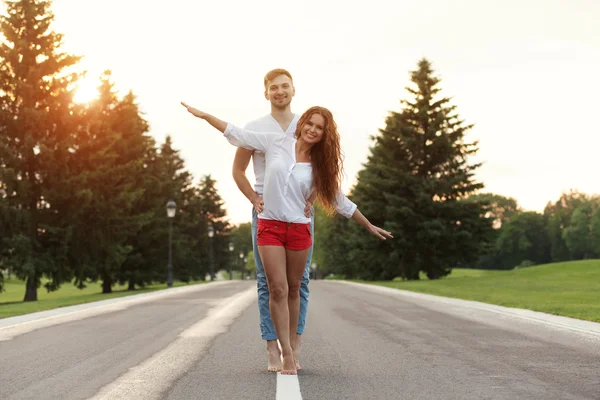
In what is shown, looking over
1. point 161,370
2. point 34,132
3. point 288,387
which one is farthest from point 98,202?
point 288,387

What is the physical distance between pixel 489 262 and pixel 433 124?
82.3m

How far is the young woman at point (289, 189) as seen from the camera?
542cm

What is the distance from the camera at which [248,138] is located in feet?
18.0

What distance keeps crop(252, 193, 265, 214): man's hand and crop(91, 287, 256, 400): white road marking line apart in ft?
4.71

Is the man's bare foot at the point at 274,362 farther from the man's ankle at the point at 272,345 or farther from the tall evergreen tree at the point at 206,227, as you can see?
the tall evergreen tree at the point at 206,227

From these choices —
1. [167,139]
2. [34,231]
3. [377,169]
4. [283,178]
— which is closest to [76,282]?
[34,231]

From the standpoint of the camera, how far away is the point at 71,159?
96.5 feet

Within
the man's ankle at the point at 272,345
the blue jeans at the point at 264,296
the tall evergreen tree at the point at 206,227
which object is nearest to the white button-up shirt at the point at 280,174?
the blue jeans at the point at 264,296

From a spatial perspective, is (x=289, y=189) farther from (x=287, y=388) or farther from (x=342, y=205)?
(x=287, y=388)

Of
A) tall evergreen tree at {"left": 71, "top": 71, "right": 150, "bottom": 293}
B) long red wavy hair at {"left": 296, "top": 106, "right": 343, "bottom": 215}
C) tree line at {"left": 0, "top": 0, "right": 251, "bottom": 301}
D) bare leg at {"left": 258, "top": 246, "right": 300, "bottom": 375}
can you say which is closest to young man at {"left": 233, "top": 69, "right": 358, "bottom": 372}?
long red wavy hair at {"left": 296, "top": 106, "right": 343, "bottom": 215}

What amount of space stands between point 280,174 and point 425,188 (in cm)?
3976

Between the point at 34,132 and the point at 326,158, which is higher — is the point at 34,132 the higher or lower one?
the higher one

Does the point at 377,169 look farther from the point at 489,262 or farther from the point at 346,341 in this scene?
the point at 489,262

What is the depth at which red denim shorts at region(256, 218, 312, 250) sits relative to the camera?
5402 mm
